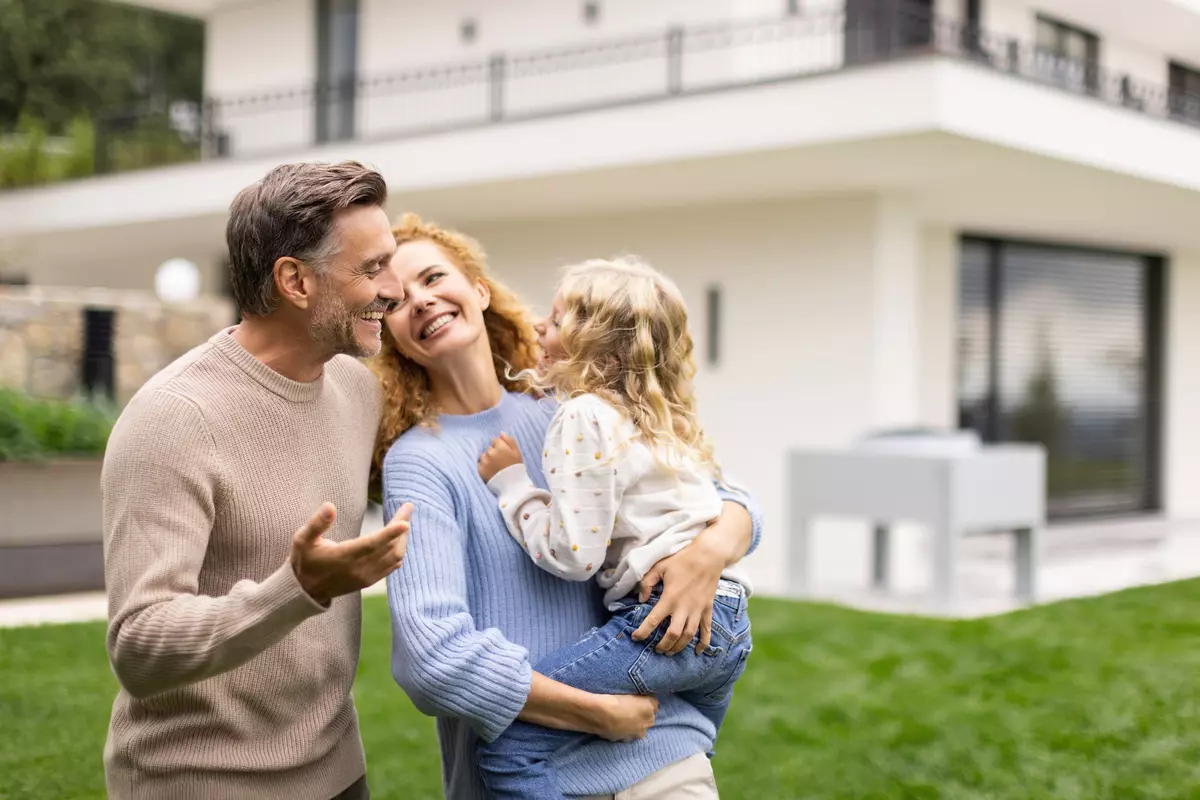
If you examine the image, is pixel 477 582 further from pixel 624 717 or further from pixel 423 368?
pixel 423 368

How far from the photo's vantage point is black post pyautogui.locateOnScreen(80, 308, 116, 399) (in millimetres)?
12898

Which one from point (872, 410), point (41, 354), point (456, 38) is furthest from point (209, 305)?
point (872, 410)

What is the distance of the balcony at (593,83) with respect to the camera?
11094 mm

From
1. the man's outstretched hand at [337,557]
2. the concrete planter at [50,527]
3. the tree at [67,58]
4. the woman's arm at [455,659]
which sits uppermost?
the tree at [67,58]

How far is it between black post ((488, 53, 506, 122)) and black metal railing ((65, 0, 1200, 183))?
A: 29mm

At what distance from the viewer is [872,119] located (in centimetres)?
954

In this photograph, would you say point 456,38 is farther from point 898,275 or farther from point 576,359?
point 576,359

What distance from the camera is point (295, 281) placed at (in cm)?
219

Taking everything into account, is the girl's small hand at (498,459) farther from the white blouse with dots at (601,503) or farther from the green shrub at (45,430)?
the green shrub at (45,430)

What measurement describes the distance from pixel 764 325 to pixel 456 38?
585 centimetres

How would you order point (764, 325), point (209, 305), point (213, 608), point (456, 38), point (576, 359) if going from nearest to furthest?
point (213, 608) < point (576, 359) < point (764, 325) < point (209, 305) < point (456, 38)

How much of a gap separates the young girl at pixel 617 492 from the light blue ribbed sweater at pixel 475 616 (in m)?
0.05

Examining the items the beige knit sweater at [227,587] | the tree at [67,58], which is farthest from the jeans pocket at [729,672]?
the tree at [67,58]

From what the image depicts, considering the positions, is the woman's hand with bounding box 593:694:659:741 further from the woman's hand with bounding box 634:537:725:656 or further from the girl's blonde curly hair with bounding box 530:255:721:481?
the girl's blonde curly hair with bounding box 530:255:721:481
